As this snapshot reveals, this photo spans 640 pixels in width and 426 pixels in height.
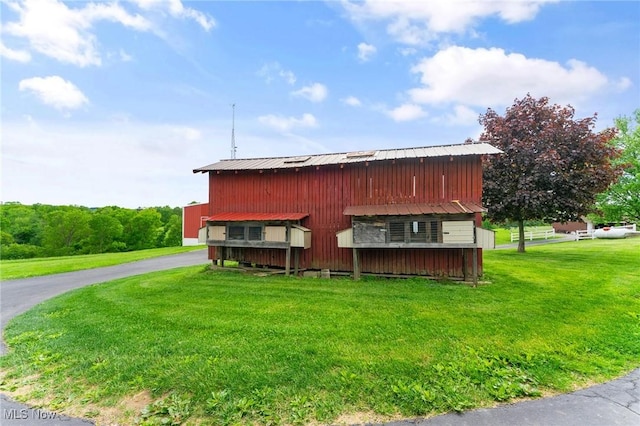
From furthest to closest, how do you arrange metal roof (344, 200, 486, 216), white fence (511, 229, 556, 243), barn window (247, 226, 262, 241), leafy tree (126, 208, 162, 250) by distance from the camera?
leafy tree (126, 208, 162, 250) < white fence (511, 229, 556, 243) < barn window (247, 226, 262, 241) < metal roof (344, 200, 486, 216)

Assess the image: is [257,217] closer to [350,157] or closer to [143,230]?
[350,157]

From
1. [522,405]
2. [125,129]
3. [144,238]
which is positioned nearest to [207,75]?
[125,129]

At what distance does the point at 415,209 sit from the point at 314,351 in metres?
5.48

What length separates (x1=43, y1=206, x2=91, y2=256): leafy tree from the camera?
29703 mm

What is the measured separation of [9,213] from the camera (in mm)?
32344

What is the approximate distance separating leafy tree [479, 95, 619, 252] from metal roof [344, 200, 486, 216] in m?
6.54

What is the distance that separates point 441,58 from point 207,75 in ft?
37.2

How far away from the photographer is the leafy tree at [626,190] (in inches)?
618

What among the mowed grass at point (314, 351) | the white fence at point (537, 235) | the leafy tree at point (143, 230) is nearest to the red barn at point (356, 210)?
the mowed grass at point (314, 351)

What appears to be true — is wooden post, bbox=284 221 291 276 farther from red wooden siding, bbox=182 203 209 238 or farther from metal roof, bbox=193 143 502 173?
red wooden siding, bbox=182 203 209 238

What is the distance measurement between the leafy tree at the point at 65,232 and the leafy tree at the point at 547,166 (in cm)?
3850

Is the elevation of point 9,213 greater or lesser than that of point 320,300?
greater

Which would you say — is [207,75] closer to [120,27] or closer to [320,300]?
[120,27]

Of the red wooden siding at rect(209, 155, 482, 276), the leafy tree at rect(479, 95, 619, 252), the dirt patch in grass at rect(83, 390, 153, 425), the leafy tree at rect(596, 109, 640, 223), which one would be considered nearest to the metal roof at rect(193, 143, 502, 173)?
the red wooden siding at rect(209, 155, 482, 276)
